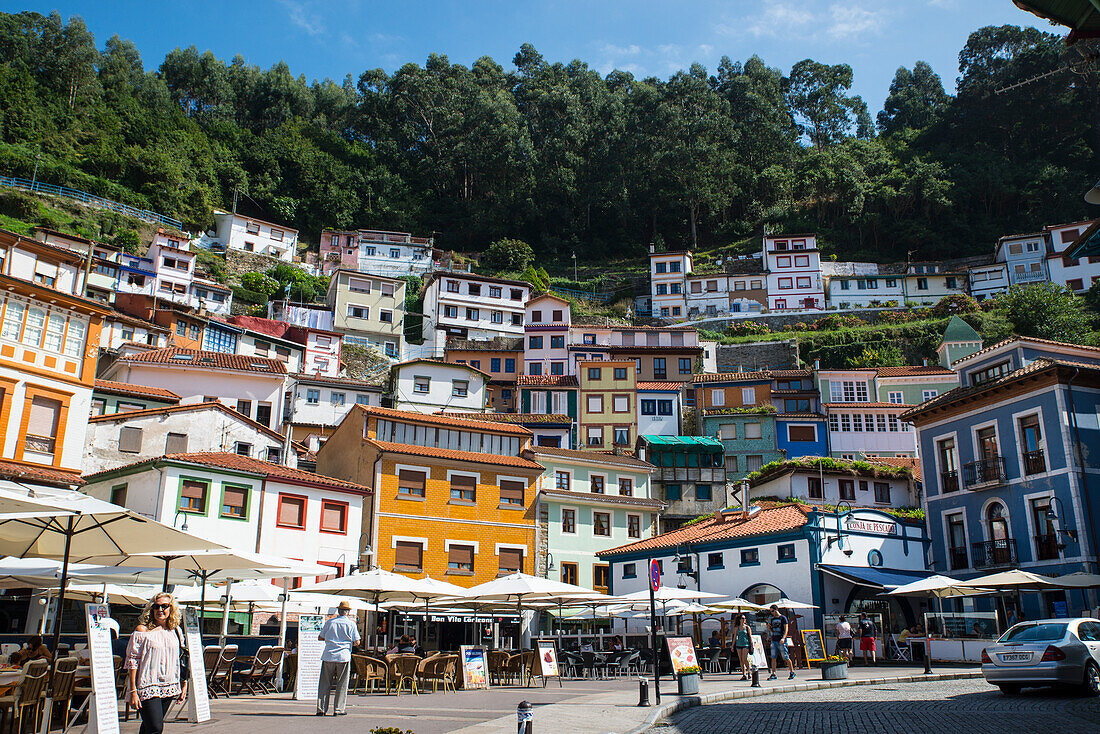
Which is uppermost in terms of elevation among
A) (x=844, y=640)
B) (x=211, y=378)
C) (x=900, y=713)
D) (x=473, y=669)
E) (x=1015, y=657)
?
(x=211, y=378)

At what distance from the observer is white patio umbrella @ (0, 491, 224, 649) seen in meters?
11.3

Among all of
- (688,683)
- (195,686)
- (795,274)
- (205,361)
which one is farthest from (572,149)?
(195,686)

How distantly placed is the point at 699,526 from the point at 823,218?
67314 mm

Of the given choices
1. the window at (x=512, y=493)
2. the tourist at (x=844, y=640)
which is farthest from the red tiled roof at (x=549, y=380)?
the tourist at (x=844, y=640)

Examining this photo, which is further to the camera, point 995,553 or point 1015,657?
point 995,553

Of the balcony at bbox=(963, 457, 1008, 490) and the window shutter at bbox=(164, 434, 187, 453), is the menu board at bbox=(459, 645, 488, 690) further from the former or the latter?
the balcony at bbox=(963, 457, 1008, 490)

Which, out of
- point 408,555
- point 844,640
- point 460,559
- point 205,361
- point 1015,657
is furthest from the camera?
point 205,361

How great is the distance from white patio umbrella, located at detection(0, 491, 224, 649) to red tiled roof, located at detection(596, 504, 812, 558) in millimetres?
23747

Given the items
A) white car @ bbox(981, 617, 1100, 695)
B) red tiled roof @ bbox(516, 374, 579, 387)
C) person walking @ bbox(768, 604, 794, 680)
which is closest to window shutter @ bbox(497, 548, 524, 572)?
person walking @ bbox(768, 604, 794, 680)

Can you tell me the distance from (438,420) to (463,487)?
377 centimetres

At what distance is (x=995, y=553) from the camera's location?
30.1 meters

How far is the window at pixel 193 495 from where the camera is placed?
94.1 feet

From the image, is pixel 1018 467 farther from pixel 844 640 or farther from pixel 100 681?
pixel 100 681

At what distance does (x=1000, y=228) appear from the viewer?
90812mm
